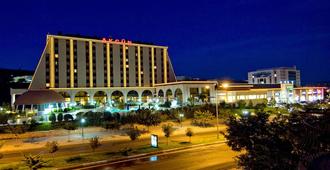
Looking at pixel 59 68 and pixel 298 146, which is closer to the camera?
pixel 298 146

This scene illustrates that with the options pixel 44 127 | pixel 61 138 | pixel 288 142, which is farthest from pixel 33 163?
pixel 44 127

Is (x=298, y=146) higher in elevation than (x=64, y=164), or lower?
higher

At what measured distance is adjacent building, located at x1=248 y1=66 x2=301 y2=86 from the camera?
18875 centimetres

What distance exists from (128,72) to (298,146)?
9926cm

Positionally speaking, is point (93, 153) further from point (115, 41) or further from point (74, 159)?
point (115, 41)

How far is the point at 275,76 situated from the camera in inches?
7466

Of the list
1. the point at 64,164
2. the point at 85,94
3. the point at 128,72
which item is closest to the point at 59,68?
the point at 85,94

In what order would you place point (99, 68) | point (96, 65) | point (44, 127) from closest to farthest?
point (44, 127), point (96, 65), point (99, 68)

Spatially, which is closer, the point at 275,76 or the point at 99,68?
the point at 99,68

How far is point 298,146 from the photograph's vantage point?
37.0 feet

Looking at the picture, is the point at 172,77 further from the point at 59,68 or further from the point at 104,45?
the point at 59,68

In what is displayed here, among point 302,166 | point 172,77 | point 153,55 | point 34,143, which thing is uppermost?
point 153,55

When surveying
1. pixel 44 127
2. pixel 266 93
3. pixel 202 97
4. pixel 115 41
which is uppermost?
pixel 115 41

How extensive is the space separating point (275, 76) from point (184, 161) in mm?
181645
